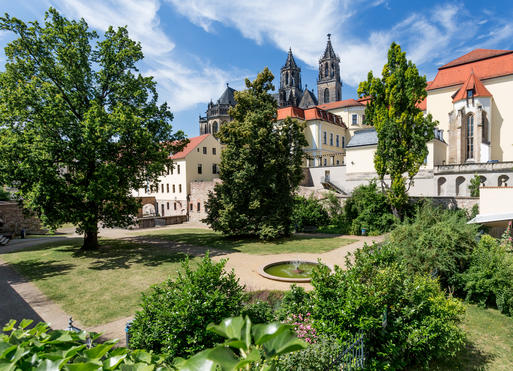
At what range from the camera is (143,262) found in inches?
583

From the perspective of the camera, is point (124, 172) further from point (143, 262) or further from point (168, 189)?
point (168, 189)

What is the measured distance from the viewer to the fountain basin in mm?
11948

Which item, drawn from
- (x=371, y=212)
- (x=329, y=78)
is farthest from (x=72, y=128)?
(x=329, y=78)

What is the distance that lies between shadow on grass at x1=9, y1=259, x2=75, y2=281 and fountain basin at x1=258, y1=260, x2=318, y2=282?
30.6 feet

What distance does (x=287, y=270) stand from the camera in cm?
1321

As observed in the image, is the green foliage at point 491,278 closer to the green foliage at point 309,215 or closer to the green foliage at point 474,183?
the green foliage at point 309,215

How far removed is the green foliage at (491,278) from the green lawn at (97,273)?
9.77 meters

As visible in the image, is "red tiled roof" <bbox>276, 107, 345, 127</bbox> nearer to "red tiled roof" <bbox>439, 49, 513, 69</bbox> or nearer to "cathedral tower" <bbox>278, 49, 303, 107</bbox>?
"red tiled roof" <bbox>439, 49, 513, 69</bbox>

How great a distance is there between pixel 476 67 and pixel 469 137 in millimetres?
9740

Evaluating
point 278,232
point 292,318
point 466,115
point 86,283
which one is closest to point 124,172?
point 86,283

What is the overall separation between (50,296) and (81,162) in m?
7.48

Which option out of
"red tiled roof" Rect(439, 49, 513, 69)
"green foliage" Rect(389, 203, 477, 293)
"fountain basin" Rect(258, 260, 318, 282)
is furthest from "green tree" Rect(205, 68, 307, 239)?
"red tiled roof" Rect(439, 49, 513, 69)

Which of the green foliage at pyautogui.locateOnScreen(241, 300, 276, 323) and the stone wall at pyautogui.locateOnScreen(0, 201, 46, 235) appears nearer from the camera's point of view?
the green foliage at pyautogui.locateOnScreen(241, 300, 276, 323)

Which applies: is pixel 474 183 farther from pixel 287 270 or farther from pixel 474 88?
pixel 287 270
